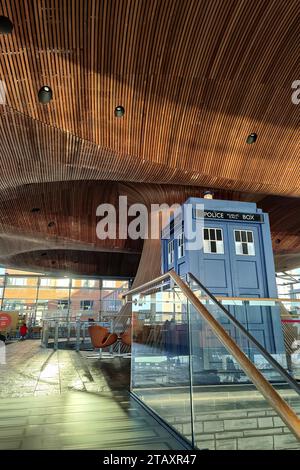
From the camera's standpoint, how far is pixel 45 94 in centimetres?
563

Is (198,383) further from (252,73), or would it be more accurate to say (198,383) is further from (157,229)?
(157,229)

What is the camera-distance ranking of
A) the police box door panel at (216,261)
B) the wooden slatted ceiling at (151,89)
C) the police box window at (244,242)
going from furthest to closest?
the police box window at (244,242) < the police box door panel at (216,261) < the wooden slatted ceiling at (151,89)

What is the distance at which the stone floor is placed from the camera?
2363 mm

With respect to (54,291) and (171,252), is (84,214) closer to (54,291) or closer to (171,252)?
(171,252)

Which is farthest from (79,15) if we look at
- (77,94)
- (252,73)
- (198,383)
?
(198,383)

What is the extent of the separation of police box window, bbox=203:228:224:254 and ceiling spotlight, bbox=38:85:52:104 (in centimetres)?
435

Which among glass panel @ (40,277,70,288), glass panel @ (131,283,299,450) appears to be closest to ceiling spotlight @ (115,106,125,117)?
glass panel @ (131,283,299,450)

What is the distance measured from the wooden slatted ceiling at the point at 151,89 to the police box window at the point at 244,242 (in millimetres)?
1294

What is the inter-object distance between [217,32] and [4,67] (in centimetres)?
349

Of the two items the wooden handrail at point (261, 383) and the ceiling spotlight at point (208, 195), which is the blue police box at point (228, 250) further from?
the wooden handrail at point (261, 383)

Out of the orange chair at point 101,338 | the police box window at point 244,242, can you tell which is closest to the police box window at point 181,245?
the police box window at point 244,242

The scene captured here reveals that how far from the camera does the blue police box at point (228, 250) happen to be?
7523 millimetres

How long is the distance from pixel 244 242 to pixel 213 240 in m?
0.78

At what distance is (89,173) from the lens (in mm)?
7824
